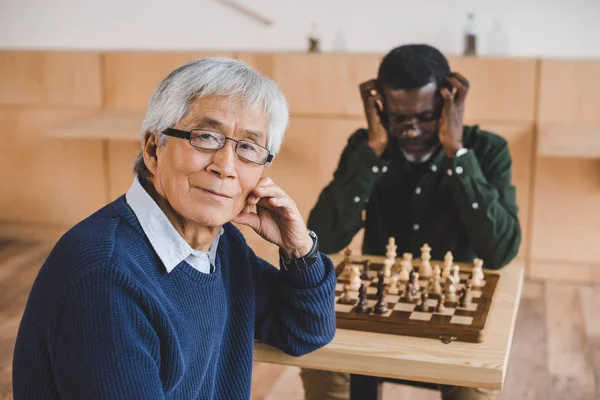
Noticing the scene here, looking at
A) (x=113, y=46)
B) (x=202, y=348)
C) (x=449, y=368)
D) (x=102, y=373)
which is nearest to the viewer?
(x=102, y=373)

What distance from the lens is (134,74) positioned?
5160mm

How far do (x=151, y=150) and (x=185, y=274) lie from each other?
0.81 ft

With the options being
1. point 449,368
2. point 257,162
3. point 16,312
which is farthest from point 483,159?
point 16,312

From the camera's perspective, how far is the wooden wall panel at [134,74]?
5070 millimetres

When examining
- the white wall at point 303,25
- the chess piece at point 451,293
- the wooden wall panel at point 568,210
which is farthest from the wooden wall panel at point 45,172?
the chess piece at point 451,293

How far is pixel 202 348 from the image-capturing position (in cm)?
152

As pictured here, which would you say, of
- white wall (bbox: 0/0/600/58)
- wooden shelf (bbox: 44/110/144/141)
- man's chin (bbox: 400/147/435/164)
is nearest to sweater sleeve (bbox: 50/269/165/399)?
man's chin (bbox: 400/147/435/164)

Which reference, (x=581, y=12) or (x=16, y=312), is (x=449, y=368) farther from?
(x=581, y=12)

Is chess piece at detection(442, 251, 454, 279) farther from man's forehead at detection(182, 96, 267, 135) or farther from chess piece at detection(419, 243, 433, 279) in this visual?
man's forehead at detection(182, 96, 267, 135)

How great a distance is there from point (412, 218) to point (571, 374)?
131cm

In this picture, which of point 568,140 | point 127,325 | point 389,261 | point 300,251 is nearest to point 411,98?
point 389,261

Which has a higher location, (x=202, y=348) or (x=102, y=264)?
(x=102, y=264)

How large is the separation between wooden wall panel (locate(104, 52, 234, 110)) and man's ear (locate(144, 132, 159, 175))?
363 centimetres

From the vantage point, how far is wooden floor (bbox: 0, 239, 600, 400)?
320 cm
